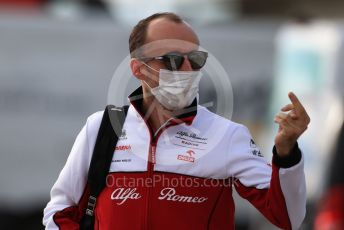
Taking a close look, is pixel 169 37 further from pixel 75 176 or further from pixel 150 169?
pixel 75 176

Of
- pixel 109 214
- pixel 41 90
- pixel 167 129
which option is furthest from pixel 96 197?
pixel 41 90

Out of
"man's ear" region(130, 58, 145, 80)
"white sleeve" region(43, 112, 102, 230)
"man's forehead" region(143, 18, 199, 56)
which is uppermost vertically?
"man's forehead" region(143, 18, 199, 56)

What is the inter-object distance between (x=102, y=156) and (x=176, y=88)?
426mm

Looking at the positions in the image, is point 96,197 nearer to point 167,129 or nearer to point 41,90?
point 167,129

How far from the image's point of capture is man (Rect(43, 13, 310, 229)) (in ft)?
13.3

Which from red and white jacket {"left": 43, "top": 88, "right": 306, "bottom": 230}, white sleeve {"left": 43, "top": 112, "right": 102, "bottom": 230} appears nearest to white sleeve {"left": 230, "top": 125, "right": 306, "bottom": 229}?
red and white jacket {"left": 43, "top": 88, "right": 306, "bottom": 230}

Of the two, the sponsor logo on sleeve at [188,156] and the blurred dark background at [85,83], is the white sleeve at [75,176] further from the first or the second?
the blurred dark background at [85,83]

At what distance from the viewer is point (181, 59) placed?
4094 millimetres

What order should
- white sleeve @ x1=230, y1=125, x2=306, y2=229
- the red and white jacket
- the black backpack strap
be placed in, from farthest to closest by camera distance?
the black backpack strap, the red and white jacket, white sleeve @ x1=230, y1=125, x2=306, y2=229

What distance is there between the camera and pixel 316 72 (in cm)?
1113

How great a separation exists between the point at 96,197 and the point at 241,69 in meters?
7.11

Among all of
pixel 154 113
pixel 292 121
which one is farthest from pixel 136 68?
pixel 292 121

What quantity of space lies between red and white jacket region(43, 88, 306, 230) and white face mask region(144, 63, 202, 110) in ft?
0.26

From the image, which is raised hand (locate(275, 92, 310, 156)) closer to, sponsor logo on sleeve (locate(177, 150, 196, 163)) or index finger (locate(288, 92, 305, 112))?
index finger (locate(288, 92, 305, 112))
